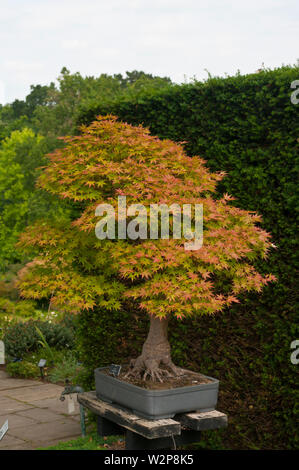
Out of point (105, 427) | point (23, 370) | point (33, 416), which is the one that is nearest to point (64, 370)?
point (23, 370)

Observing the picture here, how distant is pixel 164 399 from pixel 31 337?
5.67m

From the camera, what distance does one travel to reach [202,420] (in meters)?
3.96

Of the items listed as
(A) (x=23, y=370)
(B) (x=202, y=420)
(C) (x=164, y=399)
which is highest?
(C) (x=164, y=399)

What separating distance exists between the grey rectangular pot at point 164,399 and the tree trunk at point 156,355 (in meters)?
0.23

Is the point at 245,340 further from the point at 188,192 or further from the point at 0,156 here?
the point at 0,156

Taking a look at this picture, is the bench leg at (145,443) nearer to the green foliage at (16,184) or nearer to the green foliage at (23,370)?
the green foliage at (23,370)

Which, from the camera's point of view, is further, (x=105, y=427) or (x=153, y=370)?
(x=105, y=427)

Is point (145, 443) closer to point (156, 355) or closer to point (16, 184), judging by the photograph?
point (156, 355)

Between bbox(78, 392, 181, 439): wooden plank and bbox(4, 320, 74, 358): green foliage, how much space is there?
483 cm

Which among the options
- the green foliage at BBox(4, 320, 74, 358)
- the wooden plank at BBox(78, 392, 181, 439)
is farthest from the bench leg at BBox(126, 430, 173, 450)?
the green foliage at BBox(4, 320, 74, 358)

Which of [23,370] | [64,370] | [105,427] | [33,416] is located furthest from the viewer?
[23,370]

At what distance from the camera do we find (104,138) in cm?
452

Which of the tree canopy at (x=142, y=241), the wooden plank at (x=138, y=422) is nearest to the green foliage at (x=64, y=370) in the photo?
the wooden plank at (x=138, y=422)

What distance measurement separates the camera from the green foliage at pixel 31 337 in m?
9.08
